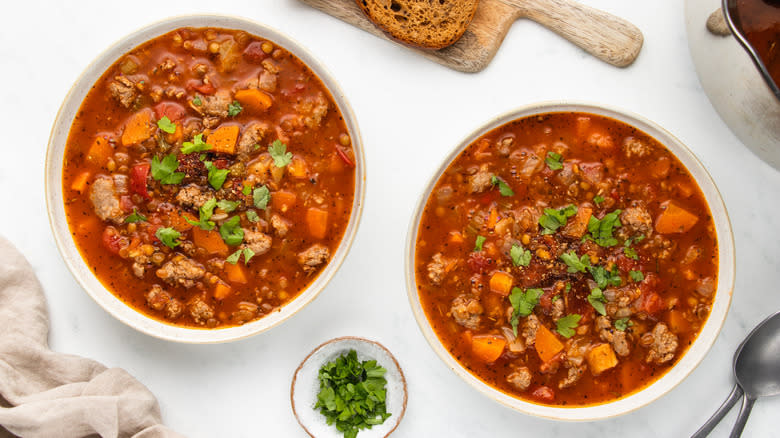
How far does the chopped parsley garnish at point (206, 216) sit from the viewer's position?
3.95 metres

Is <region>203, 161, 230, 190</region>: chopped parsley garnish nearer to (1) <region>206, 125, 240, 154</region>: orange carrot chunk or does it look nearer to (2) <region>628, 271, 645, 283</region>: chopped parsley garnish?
(1) <region>206, 125, 240, 154</region>: orange carrot chunk

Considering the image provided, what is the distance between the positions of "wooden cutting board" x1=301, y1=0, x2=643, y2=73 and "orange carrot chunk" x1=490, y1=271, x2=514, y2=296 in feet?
4.65

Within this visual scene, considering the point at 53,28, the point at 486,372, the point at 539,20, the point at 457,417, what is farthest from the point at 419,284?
the point at 53,28

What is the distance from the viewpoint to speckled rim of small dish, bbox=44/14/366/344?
3.91 m

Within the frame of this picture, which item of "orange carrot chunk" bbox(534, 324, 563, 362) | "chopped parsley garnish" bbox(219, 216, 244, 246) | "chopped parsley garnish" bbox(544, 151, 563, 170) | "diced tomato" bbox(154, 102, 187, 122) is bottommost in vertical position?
"orange carrot chunk" bbox(534, 324, 563, 362)

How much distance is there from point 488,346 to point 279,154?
1.75 m

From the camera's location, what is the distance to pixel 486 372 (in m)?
4.05

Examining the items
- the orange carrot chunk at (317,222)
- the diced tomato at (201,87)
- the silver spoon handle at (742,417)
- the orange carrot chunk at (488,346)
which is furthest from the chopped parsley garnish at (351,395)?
the silver spoon handle at (742,417)

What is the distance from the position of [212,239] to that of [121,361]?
1275 mm

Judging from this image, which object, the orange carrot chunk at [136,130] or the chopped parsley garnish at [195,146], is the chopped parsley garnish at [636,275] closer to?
the chopped parsley garnish at [195,146]

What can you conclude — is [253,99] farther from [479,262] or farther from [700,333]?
[700,333]

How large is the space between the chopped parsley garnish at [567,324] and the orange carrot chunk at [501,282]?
0.37 m

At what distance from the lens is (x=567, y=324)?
3959 mm

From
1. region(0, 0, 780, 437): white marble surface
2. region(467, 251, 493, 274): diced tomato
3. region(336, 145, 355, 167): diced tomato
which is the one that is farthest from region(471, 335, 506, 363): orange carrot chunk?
region(336, 145, 355, 167): diced tomato
